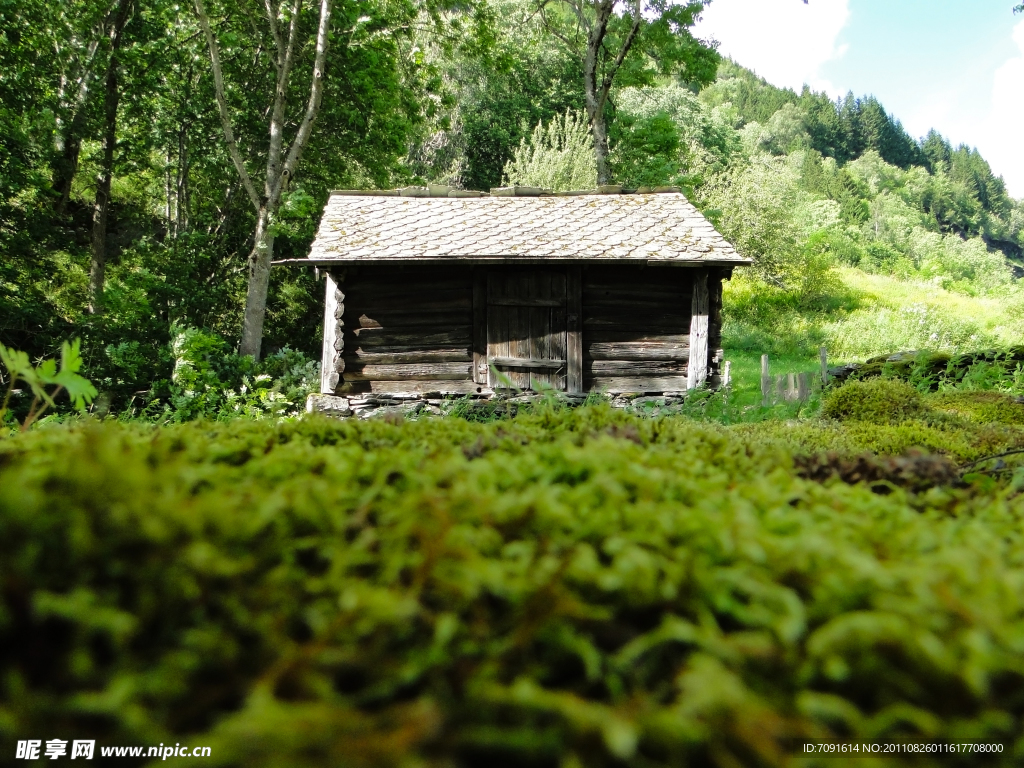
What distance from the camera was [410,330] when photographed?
35.6ft

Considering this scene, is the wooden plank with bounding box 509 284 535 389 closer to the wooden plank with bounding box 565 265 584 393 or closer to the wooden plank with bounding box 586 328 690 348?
the wooden plank with bounding box 565 265 584 393

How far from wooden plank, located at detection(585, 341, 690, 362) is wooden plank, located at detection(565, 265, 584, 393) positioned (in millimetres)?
317

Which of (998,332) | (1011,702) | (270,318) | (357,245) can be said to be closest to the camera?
(1011,702)

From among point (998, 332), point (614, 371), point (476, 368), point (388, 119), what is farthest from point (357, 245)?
point (998, 332)

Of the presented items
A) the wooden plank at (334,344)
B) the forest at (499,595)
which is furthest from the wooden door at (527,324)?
the forest at (499,595)

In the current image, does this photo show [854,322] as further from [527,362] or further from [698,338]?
[527,362]

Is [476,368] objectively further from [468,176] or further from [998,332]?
[998,332]

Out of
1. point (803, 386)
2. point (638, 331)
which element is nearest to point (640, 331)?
point (638, 331)

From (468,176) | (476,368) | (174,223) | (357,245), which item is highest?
(468,176)

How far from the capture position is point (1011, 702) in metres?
0.79

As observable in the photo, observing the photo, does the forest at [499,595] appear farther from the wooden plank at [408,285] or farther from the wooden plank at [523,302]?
the wooden plank at [408,285]

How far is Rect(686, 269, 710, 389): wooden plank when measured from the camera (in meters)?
10.7

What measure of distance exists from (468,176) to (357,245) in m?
20.6

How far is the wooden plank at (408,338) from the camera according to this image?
35.5 ft
